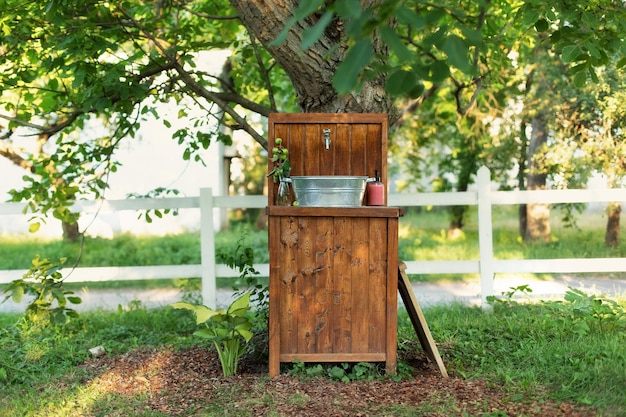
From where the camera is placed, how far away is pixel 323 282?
15.5ft

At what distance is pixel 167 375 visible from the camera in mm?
5000

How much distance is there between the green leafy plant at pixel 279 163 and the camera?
15.7ft

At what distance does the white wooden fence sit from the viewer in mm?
7023

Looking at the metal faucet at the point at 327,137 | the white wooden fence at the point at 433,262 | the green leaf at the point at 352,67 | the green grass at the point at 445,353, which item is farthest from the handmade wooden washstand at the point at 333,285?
the green leaf at the point at 352,67

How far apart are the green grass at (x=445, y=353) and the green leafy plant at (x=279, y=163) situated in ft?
4.38

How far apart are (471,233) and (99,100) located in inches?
390

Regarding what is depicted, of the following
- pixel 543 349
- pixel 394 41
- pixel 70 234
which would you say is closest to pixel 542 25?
pixel 543 349

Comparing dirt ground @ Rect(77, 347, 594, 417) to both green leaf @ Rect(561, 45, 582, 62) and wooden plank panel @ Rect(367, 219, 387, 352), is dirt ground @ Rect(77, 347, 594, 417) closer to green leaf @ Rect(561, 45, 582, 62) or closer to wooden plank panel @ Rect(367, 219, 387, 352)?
wooden plank panel @ Rect(367, 219, 387, 352)

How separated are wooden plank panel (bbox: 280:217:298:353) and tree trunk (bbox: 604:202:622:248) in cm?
729

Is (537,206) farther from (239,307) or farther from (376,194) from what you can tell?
(239,307)

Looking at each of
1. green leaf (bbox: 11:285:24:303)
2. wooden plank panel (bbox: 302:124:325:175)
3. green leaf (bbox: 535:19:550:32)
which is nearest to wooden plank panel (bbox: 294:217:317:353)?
wooden plank panel (bbox: 302:124:325:175)

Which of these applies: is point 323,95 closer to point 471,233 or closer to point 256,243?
point 256,243

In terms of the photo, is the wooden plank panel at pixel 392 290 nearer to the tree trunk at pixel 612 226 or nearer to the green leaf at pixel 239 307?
the green leaf at pixel 239 307

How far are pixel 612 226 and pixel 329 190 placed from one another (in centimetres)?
756
